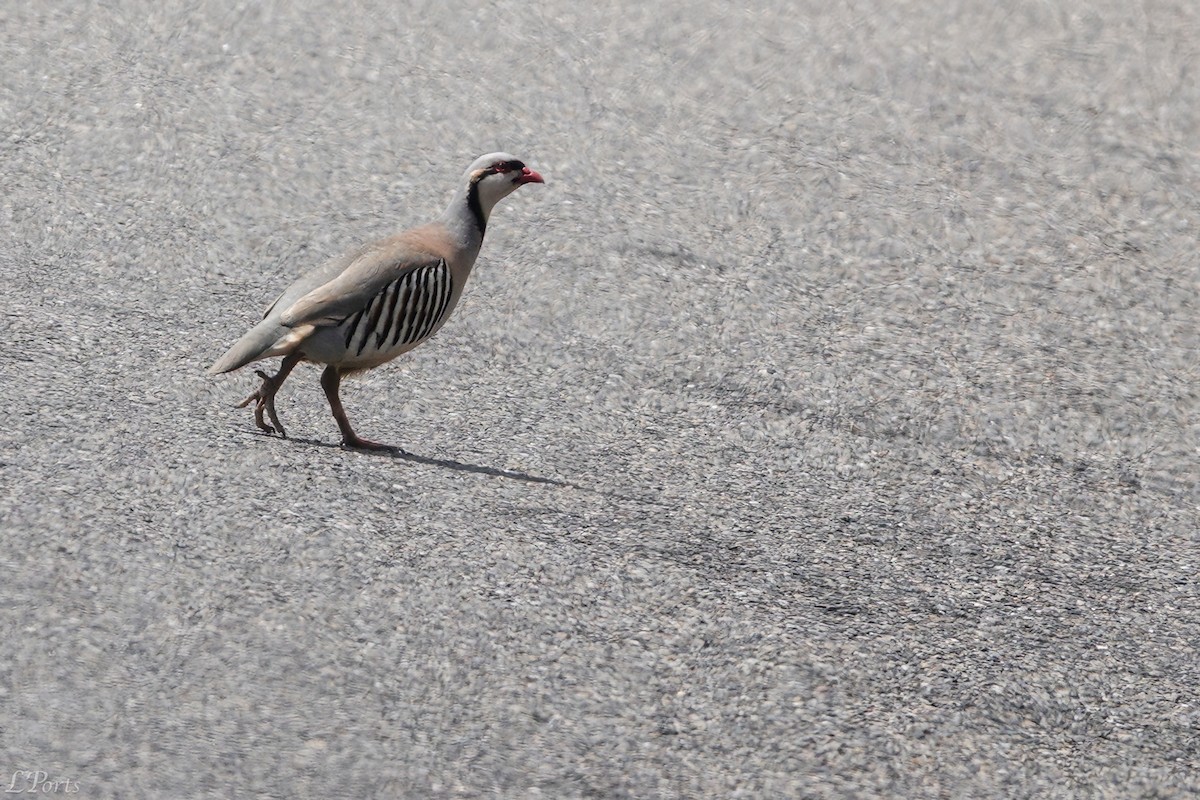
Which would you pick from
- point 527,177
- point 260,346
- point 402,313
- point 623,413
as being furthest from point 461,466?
point 527,177

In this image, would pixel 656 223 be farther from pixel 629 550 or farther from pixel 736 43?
pixel 629 550

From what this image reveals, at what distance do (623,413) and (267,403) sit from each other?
7.14 ft

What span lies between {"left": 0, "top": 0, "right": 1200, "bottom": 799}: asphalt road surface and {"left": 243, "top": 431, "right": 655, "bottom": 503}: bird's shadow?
56 mm

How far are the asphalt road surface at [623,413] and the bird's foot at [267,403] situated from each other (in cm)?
21

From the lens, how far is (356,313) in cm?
699

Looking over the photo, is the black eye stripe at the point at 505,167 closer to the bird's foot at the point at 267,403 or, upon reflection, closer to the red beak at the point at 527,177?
the red beak at the point at 527,177

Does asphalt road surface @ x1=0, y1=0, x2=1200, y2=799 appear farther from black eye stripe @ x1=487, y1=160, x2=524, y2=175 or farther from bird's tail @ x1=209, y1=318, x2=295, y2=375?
black eye stripe @ x1=487, y1=160, x2=524, y2=175

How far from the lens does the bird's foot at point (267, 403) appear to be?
709 cm

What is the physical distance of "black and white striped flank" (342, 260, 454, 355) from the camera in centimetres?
702

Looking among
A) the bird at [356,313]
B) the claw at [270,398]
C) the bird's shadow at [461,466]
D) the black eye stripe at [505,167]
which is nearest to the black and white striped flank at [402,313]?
the bird at [356,313]

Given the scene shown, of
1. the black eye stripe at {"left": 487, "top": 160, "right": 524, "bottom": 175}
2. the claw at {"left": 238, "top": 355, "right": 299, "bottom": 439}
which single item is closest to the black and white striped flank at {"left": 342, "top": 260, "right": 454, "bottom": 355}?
the claw at {"left": 238, "top": 355, "right": 299, "bottom": 439}

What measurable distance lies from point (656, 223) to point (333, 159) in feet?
7.83

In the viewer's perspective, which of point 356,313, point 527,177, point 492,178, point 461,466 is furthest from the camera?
point 527,177

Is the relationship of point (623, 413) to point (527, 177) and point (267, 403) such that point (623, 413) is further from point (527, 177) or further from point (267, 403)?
point (267, 403)
